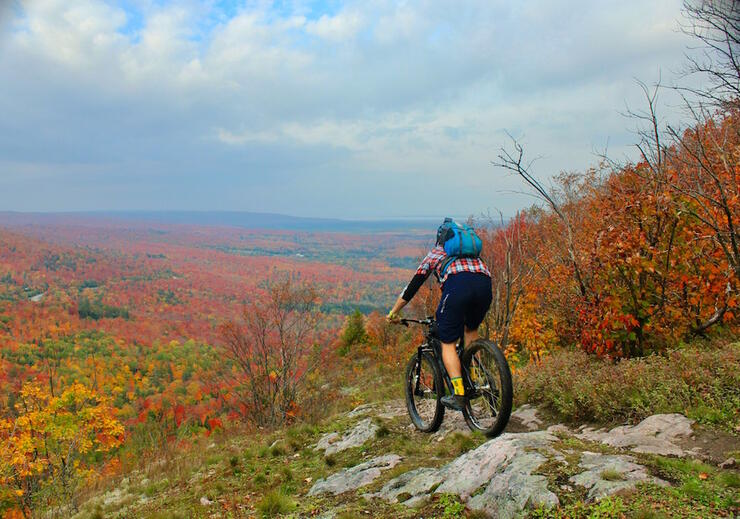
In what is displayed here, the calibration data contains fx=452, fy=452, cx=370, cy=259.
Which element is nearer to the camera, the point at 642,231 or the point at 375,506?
the point at 375,506

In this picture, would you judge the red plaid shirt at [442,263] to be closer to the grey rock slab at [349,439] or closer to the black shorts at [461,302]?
the black shorts at [461,302]

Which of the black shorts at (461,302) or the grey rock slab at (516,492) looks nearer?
the grey rock slab at (516,492)

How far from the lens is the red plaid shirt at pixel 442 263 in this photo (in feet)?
16.0

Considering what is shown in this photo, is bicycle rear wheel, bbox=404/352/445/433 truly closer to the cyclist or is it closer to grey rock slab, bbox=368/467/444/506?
the cyclist

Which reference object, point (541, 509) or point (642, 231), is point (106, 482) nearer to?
point (541, 509)

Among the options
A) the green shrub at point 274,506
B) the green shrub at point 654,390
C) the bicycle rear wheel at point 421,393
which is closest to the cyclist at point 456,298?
the bicycle rear wheel at point 421,393

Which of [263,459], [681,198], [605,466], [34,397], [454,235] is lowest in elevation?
[34,397]

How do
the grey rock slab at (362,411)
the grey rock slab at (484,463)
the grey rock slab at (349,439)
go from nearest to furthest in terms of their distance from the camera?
the grey rock slab at (484,463), the grey rock slab at (349,439), the grey rock slab at (362,411)

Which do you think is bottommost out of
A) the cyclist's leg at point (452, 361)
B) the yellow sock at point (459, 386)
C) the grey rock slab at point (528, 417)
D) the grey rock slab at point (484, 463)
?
the grey rock slab at point (528, 417)

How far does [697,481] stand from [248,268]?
19269 cm

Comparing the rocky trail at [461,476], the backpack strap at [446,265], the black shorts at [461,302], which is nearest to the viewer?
the rocky trail at [461,476]

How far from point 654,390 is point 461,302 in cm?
224

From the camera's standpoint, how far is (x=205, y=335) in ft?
283

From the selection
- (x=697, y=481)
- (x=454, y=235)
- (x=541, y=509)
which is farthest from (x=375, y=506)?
(x=454, y=235)
